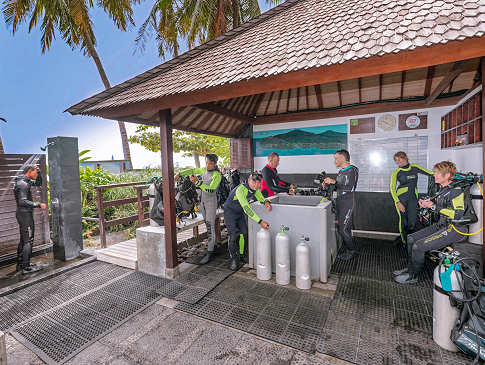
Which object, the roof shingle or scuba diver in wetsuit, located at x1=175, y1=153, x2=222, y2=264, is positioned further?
scuba diver in wetsuit, located at x1=175, y1=153, x2=222, y2=264

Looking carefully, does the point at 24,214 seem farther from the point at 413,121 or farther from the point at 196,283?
the point at 413,121

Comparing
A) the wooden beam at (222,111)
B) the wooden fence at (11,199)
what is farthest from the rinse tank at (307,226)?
the wooden fence at (11,199)

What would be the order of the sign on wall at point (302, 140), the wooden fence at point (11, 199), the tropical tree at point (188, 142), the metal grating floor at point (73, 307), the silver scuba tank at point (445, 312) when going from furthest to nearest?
the tropical tree at point (188, 142), the sign on wall at point (302, 140), the wooden fence at point (11, 199), the metal grating floor at point (73, 307), the silver scuba tank at point (445, 312)

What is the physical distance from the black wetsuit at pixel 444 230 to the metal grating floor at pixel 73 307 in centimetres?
376

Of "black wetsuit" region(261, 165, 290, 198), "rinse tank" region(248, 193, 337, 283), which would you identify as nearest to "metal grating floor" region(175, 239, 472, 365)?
"rinse tank" region(248, 193, 337, 283)

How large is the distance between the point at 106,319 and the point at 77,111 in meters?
3.55

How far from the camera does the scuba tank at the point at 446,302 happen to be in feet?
7.52

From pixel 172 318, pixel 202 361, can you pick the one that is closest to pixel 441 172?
pixel 202 361

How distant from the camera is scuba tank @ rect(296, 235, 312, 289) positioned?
356 cm

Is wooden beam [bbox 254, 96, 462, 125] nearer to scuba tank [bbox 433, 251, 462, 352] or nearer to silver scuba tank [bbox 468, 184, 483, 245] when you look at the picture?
silver scuba tank [bbox 468, 184, 483, 245]

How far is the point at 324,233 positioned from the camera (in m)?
3.69

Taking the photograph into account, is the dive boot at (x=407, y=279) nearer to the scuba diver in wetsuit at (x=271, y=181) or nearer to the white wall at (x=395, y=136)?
the white wall at (x=395, y=136)

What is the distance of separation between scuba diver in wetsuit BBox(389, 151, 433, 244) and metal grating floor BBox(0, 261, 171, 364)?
184 inches

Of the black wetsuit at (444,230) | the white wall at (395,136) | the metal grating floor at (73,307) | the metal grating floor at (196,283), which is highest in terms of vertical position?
the white wall at (395,136)
